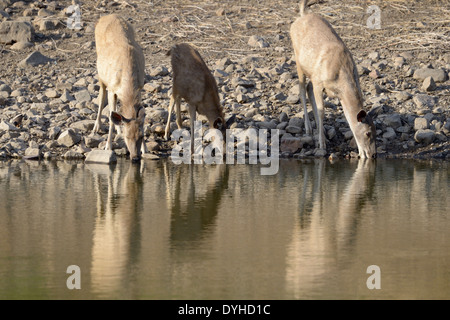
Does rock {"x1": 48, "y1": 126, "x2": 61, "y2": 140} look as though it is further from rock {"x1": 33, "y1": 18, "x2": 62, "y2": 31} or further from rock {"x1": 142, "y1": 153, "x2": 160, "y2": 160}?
rock {"x1": 33, "y1": 18, "x2": 62, "y2": 31}

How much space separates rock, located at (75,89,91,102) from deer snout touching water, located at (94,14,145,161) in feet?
4.49

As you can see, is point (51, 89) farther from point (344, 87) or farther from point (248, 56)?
point (344, 87)

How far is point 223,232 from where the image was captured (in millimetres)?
9273

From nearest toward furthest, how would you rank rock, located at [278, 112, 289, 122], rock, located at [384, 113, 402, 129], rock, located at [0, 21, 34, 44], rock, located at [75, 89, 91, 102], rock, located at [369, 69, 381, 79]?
rock, located at [384, 113, 402, 129] → rock, located at [278, 112, 289, 122] → rock, located at [75, 89, 91, 102] → rock, located at [369, 69, 381, 79] → rock, located at [0, 21, 34, 44]

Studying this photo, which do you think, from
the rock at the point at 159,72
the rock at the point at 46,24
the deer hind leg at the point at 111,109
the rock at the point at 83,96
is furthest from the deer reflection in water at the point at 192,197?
the rock at the point at 46,24

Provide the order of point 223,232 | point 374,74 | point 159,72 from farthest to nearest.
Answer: point 159,72 → point 374,74 → point 223,232

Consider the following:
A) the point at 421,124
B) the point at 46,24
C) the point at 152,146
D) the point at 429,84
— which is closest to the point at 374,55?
the point at 429,84

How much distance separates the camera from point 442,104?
16422mm

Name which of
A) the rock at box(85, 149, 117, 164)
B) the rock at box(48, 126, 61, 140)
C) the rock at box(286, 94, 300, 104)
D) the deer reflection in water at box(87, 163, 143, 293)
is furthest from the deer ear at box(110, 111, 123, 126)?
the rock at box(286, 94, 300, 104)

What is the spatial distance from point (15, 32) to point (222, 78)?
5709 mm

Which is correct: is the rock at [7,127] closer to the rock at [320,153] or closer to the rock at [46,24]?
the rock at [320,153]

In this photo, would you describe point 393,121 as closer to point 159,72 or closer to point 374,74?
point 374,74

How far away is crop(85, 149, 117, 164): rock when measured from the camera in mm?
13914

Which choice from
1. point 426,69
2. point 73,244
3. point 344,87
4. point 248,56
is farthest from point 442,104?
point 73,244
